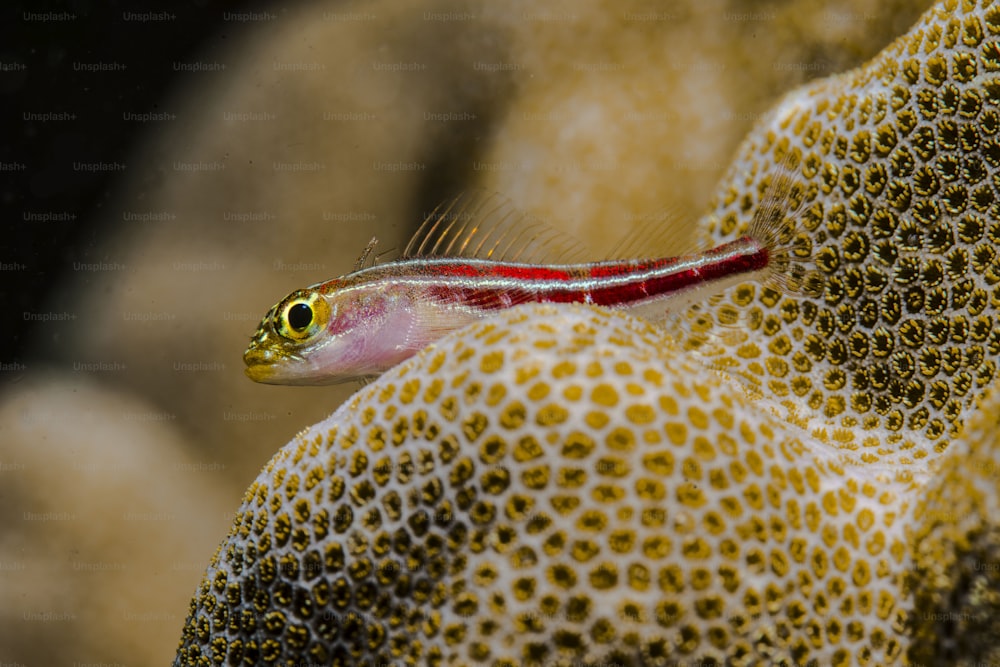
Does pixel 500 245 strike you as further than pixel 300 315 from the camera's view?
Yes

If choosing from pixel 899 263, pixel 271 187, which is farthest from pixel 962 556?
pixel 271 187

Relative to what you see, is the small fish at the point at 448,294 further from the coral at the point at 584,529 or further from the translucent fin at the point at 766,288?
the coral at the point at 584,529

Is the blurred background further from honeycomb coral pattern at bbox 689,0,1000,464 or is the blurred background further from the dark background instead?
honeycomb coral pattern at bbox 689,0,1000,464

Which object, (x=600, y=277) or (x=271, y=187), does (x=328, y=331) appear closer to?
(x=600, y=277)

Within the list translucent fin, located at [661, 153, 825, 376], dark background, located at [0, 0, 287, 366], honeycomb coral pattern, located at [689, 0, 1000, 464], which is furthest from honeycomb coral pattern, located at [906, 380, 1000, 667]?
dark background, located at [0, 0, 287, 366]

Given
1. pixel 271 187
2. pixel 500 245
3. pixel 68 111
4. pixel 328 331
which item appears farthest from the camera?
pixel 68 111

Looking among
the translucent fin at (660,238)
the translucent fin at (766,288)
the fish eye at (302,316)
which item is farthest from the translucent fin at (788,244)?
the fish eye at (302,316)

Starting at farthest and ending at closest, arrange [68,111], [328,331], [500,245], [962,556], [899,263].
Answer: [68,111] < [500,245] < [328,331] < [899,263] < [962,556]

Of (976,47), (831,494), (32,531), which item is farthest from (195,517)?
(976,47)
